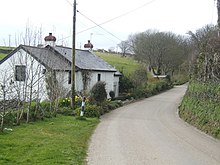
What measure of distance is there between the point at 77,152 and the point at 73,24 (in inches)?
641

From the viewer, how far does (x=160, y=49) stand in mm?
66312

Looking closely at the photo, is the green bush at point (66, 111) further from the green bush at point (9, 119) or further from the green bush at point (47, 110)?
the green bush at point (9, 119)

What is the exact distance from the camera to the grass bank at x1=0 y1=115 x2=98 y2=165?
8.84 meters

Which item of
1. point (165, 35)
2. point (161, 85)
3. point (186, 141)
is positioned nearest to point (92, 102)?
point (186, 141)

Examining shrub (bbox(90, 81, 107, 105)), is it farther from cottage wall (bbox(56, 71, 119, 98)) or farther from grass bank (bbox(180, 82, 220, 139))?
grass bank (bbox(180, 82, 220, 139))

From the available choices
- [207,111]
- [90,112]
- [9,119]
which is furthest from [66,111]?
[207,111]

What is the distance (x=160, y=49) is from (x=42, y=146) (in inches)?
2253

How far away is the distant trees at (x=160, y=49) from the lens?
Answer: 218 ft

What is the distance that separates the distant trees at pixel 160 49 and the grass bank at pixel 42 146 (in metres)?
52.7

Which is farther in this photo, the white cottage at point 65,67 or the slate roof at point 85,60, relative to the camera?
the slate roof at point 85,60

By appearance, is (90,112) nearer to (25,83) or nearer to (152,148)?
(25,83)

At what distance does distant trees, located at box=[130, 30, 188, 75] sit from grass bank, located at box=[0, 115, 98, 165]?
52.7 metres

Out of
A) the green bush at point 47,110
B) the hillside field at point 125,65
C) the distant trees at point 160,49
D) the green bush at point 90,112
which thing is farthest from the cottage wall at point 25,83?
the distant trees at point 160,49

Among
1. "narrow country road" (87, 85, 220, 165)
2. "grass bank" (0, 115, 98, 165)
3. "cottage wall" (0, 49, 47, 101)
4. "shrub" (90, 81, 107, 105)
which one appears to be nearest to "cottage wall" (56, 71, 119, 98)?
"shrub" (90, 81, 107, 105)
